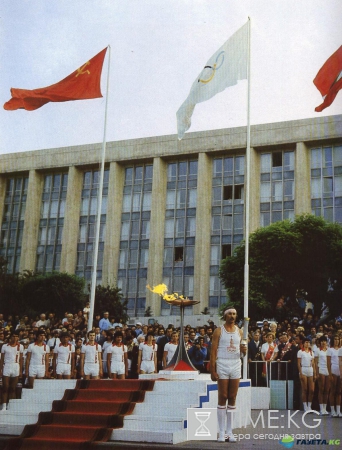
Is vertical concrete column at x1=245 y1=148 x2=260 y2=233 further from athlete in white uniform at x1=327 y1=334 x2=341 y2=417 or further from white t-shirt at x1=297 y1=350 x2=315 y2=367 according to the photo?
athlete in white uniform at x1=327 y1=334 x2=341 y2=417

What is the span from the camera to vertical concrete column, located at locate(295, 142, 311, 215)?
4362cm

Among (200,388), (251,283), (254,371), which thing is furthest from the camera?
(251,283)

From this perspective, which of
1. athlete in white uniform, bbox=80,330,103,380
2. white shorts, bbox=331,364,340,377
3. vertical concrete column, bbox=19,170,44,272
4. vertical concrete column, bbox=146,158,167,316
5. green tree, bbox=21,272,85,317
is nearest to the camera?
white shorts, bbox=331,364,340,377

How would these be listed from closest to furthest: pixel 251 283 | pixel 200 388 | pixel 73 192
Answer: pixel 200 388 → pixel 251 283 → pixel 73 192

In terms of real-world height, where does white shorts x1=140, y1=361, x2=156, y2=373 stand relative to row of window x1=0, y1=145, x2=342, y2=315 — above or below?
below

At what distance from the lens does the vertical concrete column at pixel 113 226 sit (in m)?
47.9

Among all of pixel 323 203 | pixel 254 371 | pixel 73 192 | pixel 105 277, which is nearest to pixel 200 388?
pixel 254 371

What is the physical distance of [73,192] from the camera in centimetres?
5056

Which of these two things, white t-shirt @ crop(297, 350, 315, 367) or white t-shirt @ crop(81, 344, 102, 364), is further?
white t-shirt @ crop(81, 344, 102, 364)

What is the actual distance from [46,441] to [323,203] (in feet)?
121

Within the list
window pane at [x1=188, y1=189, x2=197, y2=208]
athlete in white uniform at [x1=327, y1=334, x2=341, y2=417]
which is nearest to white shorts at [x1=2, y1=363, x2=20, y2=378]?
athlete in white uniform at [x1=327, y1=334, x2=341, y2=417]

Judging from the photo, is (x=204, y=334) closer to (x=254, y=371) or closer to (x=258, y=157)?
(x=254, y=371)

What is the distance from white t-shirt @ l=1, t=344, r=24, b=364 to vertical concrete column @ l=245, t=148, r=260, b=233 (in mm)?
32370

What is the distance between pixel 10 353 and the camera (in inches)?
518
